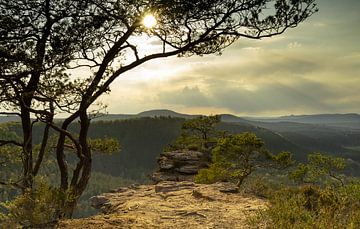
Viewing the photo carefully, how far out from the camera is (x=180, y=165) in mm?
35625

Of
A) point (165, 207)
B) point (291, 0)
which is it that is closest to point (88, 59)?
point (165, 207)

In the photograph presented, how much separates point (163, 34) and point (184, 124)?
1304 inches

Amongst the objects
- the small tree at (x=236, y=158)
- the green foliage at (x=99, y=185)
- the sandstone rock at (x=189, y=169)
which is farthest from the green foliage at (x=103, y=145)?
the green foliage at (x=99, y=185)

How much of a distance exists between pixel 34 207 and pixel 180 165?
26.7m

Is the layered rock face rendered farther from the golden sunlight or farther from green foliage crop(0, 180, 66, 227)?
green foliage crop(0, 180, 66, 227)

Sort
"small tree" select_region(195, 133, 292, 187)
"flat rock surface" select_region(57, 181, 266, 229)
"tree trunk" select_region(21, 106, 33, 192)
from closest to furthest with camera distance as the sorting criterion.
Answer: "flat rock surface" select_region(57, 181, 266, 229) < "tree trunk" select_region(21, 106, 33, 192) < "small tree" select_region(195, 133, 292, 187)

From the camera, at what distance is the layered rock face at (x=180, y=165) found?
112ft

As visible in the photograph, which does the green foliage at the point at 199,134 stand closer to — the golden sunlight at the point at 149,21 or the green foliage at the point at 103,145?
the green foliage at the point at 103,145

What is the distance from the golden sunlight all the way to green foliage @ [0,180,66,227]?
6.58m

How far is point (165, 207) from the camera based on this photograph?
42.5ft

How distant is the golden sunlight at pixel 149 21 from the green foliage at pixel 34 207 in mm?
6577

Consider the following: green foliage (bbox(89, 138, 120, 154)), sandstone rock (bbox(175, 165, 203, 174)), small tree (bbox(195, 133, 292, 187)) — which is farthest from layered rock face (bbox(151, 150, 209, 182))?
green foliage (bbox(89, 138, 120, 154))

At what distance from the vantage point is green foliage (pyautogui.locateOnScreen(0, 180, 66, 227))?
878 cm

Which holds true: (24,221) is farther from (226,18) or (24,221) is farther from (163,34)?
(226,18)
